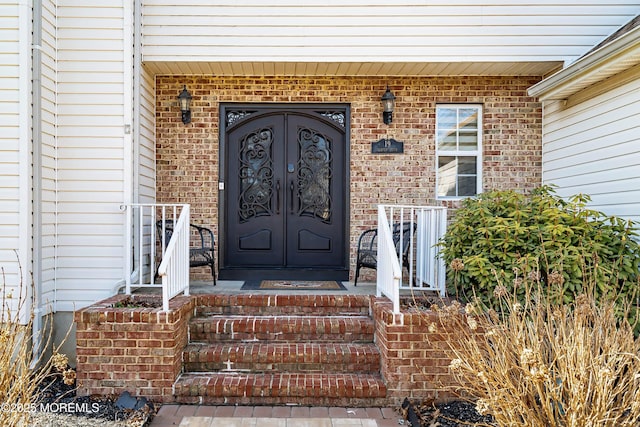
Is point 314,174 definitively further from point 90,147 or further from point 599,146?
point 599,146

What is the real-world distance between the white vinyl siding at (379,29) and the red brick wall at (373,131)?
0.57 metres

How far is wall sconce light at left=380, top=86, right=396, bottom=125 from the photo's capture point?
498 centimetres

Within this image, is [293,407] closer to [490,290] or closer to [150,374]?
[150,374]

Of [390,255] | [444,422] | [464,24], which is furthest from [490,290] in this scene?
[464,24]

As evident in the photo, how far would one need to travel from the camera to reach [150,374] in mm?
3188

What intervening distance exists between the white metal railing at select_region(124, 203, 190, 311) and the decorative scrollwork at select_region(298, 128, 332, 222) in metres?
1.66

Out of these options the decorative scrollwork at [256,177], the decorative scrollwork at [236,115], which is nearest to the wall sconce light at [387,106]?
the decorative scrollwork at [256,177]

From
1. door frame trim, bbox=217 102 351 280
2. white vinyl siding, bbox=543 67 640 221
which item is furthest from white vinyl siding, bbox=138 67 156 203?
white vinyl siding, bbox=543 67 640 221

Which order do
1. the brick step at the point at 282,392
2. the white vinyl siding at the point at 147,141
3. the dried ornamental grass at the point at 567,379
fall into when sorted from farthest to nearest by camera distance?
the white vinyl siding at the point at 147,141 → the brick step at the point at 282,392 → the dried ornamental grass at the point at 567,379

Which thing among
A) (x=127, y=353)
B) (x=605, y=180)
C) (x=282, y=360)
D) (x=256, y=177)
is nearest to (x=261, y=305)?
(x=282, y=360)

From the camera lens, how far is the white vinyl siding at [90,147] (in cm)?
417

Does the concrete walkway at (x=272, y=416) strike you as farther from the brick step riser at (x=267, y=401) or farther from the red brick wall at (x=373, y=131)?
the red brick wall at (x=373, y=131)

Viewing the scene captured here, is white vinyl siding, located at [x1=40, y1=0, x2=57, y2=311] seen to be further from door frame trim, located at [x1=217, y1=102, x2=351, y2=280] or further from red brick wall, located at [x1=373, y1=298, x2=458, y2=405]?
red brick wall, located at [x1=373, y1=298, x2=458, y2=405]

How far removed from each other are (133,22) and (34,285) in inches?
109
